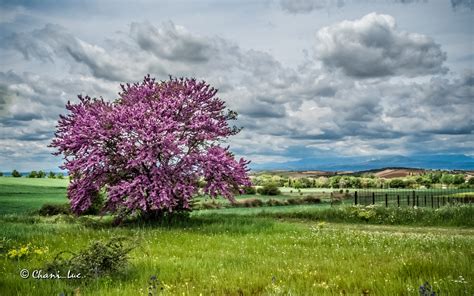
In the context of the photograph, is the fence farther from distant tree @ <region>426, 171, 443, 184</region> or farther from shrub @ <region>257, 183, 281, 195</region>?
shrub @ <region>257, 183, 281, 195</region>

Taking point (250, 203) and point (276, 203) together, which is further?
point (276, 203)

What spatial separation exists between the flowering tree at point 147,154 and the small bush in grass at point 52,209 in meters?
15.2

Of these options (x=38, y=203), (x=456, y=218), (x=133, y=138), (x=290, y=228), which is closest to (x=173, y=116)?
(x=133, y=138)

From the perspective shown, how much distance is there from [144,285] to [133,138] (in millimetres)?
16742

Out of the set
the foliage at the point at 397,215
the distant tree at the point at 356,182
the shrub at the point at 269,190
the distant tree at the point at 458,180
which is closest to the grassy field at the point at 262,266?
the foliage at the point at 397,215

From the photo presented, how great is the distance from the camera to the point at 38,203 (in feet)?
165

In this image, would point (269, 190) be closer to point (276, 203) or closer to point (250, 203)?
point (276, 203)

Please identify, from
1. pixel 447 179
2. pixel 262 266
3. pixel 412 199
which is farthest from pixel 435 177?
pixel 262 266

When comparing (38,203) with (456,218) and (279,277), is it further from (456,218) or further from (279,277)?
(279,277)

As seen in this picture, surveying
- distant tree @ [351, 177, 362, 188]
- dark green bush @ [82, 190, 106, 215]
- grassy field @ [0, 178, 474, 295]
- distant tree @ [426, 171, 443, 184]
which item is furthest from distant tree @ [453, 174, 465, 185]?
grassy field @ [0, 178, 474, 295]

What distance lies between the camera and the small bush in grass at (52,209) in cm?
4178

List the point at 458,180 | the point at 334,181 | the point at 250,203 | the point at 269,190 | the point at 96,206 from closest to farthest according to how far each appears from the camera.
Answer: the point at 96,206, the point at 250,203, the point at 269,190, the point at 458,180, the point at 334,181

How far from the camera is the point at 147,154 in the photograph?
26.2 m

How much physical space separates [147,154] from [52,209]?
812 inches
